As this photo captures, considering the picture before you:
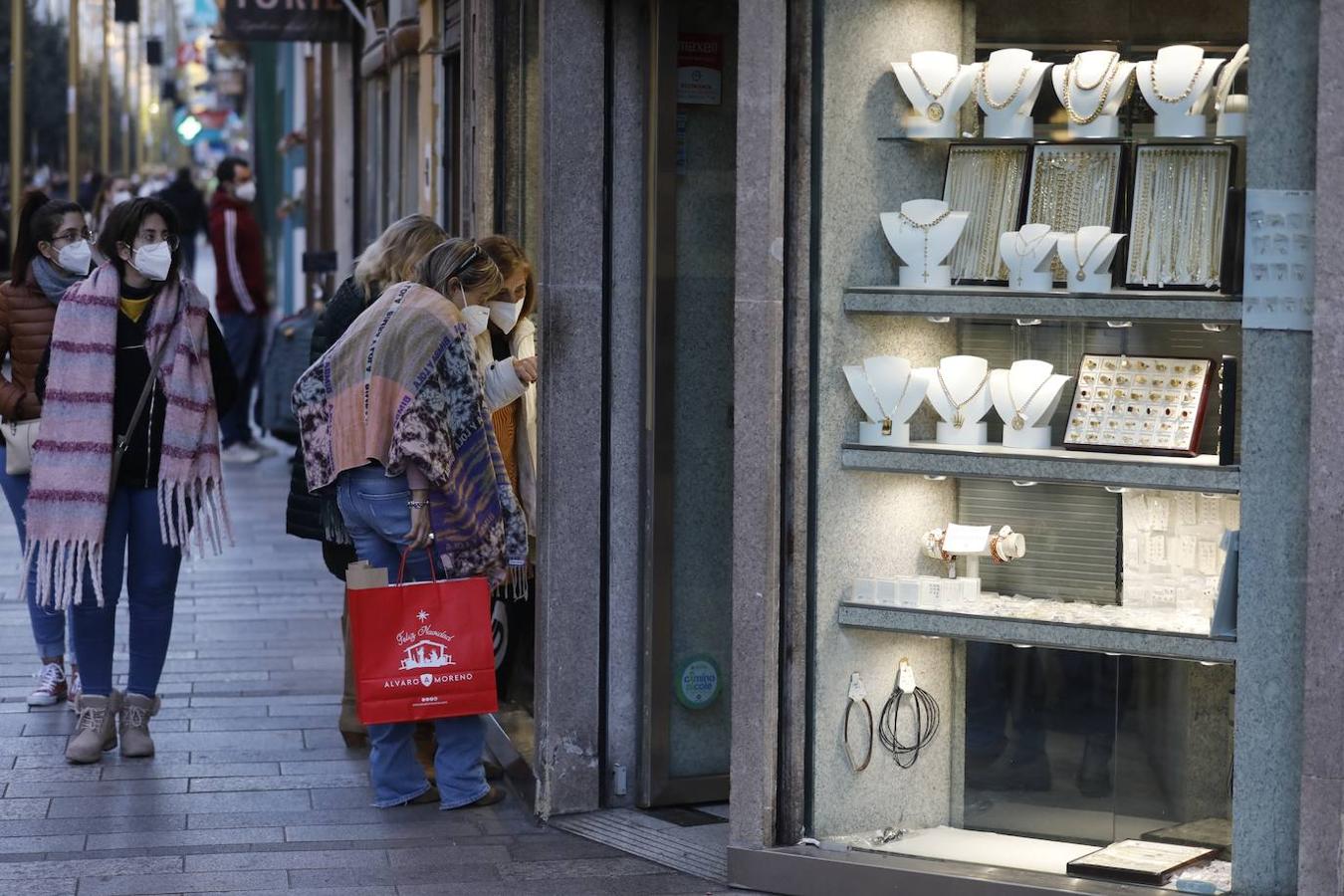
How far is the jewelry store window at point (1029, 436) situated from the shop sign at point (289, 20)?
867cm

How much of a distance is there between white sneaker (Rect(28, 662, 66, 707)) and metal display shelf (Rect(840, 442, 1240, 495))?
356 centimetres

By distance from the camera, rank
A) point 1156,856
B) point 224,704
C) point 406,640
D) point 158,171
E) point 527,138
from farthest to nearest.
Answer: point 158,171
point 224,704
point 527,138
point 406,640
point 1156,856

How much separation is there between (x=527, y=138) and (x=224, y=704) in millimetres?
2447

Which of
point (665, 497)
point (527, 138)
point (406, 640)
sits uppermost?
point (527, 138)

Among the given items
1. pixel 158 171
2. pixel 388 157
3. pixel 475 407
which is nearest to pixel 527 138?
pixel 475 407

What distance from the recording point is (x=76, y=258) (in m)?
7.15

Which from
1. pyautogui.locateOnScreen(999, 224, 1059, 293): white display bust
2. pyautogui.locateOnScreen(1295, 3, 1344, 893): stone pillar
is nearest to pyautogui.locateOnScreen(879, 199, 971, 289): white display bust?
pyautogui.locateOnScreen(999, 224, 1059, 293): white display bust

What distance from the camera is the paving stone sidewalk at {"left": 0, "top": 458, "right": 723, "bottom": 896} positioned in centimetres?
552

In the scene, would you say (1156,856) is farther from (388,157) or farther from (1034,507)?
(388,157)

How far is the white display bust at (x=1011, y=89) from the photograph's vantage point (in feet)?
17.0

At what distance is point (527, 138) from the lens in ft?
21.9

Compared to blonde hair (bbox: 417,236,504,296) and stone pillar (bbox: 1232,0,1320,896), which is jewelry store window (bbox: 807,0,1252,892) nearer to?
stone pillar (bbox: 1232,0,1320,896)

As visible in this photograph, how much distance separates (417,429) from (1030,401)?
1.71 m

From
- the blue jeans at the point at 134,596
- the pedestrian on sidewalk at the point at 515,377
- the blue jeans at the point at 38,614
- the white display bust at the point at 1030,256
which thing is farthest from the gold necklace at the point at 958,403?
the blue jeans at the point at 38,614
